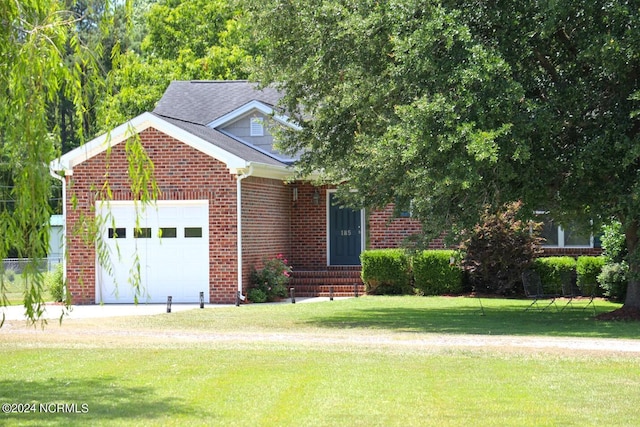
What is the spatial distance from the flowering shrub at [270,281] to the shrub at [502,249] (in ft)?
16.6

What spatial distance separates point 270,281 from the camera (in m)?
25.6

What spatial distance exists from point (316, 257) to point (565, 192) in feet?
39.3

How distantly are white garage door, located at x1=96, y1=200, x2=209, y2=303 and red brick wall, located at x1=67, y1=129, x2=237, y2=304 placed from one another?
28 centimetres

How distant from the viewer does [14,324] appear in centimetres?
1919

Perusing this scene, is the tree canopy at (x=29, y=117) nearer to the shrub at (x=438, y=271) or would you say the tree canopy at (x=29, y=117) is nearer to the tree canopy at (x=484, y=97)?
the tree canopy at (x=484, y=97)

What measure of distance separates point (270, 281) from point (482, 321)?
24.6 feet

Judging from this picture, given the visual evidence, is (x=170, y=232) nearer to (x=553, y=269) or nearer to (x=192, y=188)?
(x=192, y=188)

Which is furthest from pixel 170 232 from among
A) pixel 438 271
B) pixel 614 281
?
pixel 614 281

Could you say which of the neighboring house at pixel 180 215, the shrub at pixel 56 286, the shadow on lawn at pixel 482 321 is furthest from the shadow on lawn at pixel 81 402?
the shrub at pixel 56 286

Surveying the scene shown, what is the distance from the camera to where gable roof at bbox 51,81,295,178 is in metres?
24.2

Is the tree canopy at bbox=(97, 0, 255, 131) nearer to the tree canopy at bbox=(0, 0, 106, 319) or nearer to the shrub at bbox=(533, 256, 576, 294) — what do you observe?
the shrub at bbox=(533, 256, 576, 294)

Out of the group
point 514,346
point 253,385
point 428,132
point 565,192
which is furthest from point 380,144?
point 253,385

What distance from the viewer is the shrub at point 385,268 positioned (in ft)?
89.3

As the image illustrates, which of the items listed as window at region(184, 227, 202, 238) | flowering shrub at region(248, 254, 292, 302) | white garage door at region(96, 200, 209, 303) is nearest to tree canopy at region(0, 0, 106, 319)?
white garage door at region(96, 200, 209, 303)
